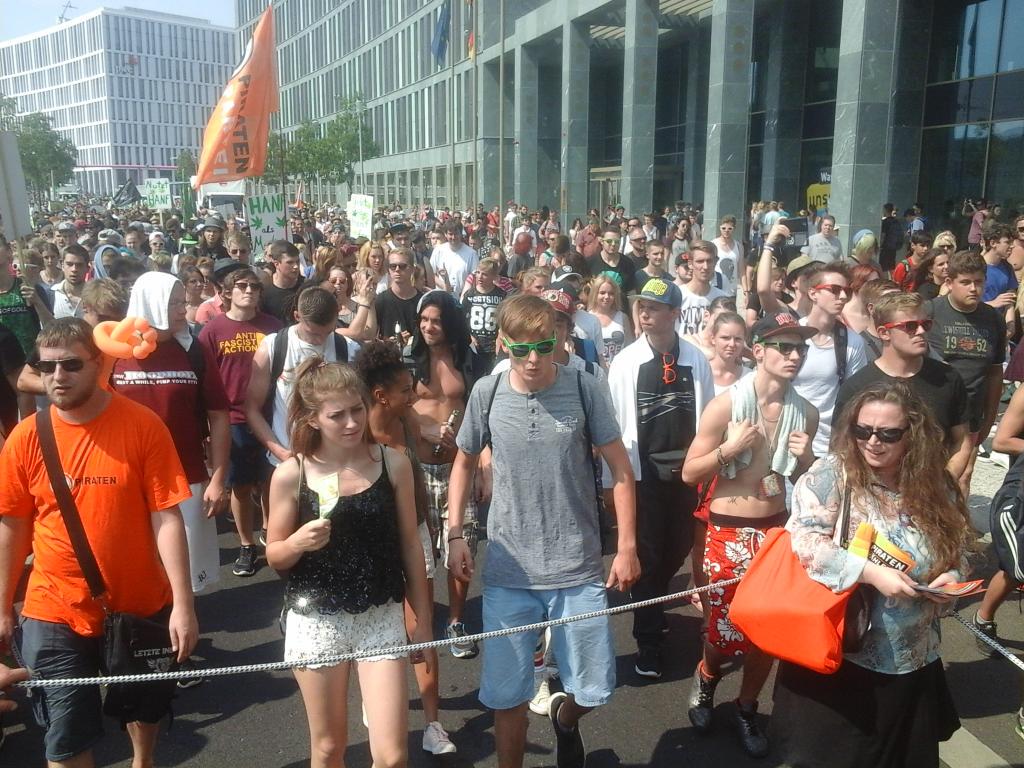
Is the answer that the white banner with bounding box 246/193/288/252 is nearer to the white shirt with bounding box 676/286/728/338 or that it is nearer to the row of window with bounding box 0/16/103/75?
the white shirt with bounding box 676/286/728/338

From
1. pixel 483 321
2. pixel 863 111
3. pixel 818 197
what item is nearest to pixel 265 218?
pixel 483 321

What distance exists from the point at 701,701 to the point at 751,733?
28 centimetres

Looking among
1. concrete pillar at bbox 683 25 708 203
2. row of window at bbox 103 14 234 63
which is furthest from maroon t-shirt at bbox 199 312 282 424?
row of window at bbox 103 14 234 63

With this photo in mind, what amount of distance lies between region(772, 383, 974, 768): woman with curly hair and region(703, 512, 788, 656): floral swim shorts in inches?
35.9

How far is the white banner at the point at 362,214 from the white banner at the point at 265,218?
2.63 meters

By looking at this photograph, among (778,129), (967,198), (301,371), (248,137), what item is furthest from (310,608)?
(778,129)

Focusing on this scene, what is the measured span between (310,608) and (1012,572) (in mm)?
2391

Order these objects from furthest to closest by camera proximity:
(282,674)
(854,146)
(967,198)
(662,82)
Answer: (662,82), (967,198), (854,146), (282,674)

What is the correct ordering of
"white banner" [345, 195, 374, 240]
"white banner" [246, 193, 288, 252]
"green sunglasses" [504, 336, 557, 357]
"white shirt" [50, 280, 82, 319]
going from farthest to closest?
"white banner" [345, 195, 374, 240]
"white banner" [246, 193, 288, 252]
"white shirt" [50, 280, 82, 319]
"green sunglasses" [504, 336, 557, 357]

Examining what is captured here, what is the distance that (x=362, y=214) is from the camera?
627 inches

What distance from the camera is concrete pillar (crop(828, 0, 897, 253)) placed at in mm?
16188

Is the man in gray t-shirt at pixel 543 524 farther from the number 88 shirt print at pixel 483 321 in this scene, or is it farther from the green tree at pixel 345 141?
the green tree at pixel 345 141

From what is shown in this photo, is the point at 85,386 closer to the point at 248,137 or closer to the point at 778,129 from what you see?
the point at 248,137

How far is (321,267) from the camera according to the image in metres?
9.36
